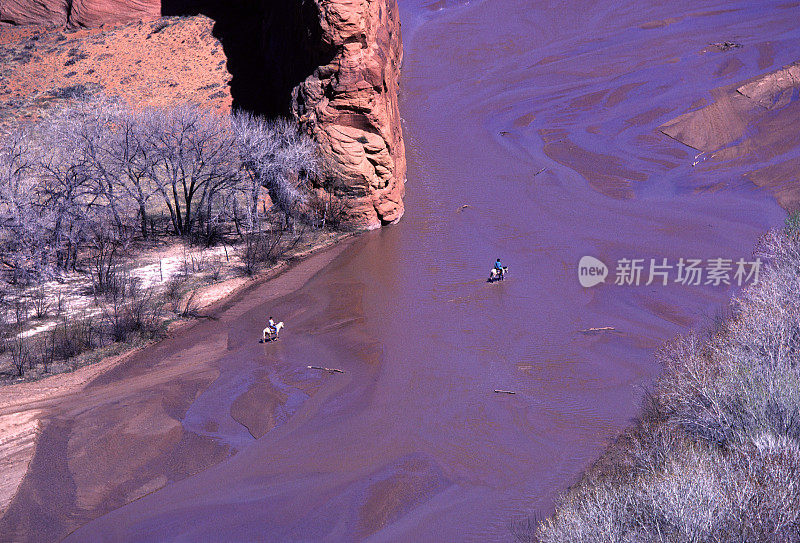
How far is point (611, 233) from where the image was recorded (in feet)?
102

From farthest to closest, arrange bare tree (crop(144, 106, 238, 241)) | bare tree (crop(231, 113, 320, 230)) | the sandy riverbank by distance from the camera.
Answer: bare tree (crop(231, 113, 320, 230))
bare tree (crop(144, 106, 238, 241))
the sandy riverbank

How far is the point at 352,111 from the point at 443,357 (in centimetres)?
1594

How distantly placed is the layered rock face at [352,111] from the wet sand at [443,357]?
6.12 feet

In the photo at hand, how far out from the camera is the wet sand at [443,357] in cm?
1566

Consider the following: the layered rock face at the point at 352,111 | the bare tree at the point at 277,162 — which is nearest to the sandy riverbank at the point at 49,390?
the bare tree at the point at 277,162

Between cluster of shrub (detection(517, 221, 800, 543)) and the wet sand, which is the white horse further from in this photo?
cluster of shrub (detection(517, 221, 800, 543))

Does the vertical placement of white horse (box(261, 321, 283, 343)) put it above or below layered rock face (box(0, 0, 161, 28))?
below

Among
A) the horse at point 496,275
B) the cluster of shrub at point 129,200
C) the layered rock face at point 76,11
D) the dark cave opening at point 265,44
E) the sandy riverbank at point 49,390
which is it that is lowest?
the sandy riverbank at point 49,390

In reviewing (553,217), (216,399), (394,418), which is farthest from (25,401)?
(553,217)

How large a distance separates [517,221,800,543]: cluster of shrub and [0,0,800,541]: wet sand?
1857 millimetres

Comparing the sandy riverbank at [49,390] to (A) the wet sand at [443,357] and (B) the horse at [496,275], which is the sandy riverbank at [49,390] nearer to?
(A) the wet sand at [443,357]

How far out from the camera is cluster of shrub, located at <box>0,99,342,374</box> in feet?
81.6

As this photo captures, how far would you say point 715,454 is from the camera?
42.6 feet

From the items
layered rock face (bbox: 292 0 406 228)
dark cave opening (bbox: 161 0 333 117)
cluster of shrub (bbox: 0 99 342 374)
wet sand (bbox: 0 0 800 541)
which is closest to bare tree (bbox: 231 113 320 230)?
cluster of shrub (bbox: 0 99 342 374)
